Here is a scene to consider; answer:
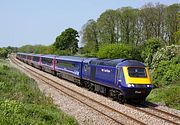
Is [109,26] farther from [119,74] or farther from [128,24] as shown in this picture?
[119,74]

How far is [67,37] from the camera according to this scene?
4488 inches

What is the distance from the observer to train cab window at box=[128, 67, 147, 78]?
22.8 metres

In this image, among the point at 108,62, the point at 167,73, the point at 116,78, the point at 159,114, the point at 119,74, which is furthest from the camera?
the point at 167,73

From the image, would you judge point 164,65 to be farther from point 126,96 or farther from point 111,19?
point 111,19

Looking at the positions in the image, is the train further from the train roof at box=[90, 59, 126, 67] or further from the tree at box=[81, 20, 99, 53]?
the tree at box=[81, 20, 99, 53]

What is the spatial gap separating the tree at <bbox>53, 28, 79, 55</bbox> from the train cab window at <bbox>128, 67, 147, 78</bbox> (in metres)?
90.9

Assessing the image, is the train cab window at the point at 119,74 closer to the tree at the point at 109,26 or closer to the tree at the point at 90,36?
the tree at the point at 109,26

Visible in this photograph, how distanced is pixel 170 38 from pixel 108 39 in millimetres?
15907

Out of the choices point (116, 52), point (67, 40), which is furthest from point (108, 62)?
point (67, 40)

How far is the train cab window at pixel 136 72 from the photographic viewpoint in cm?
2275

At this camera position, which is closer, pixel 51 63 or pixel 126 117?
pixel 126 117

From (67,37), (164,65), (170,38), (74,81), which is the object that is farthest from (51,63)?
(67,37)

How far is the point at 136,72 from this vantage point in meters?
22.9

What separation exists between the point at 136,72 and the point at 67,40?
9214 centimetres
